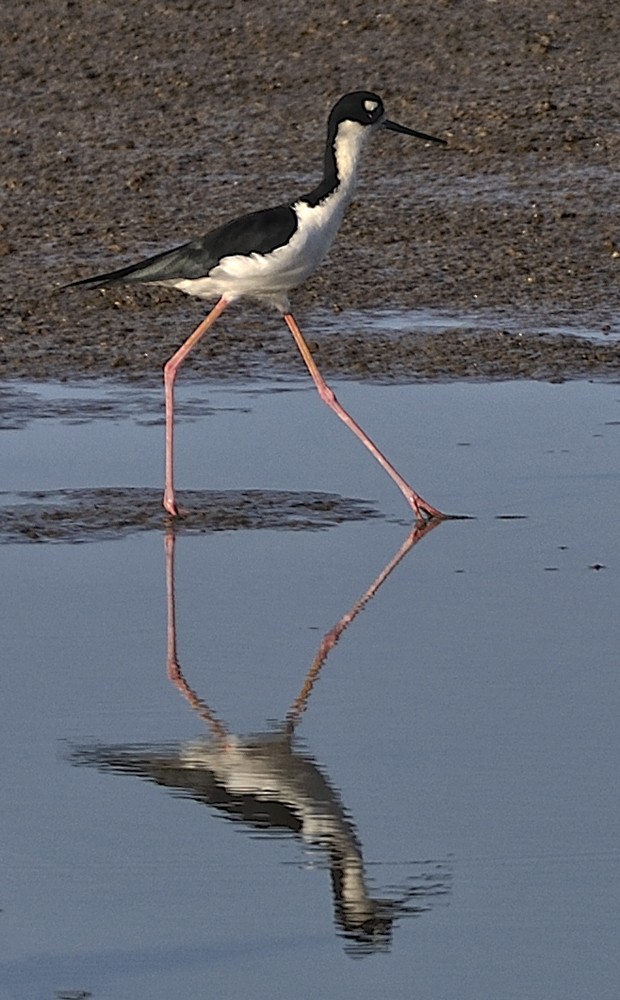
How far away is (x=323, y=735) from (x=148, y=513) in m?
2.02

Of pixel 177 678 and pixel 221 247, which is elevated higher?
pixel 221 247

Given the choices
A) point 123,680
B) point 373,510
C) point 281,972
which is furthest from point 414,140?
point 281,972

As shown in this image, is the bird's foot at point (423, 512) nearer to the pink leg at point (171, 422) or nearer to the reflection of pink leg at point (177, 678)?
the pink leg at point (171, 422)

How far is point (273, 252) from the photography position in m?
6.81

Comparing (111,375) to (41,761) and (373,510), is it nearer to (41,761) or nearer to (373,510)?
(373,510)

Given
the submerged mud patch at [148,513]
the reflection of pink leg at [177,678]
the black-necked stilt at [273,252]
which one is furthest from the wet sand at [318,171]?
the reflection of pink leg at [177,678]

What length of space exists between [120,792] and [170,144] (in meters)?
7.26

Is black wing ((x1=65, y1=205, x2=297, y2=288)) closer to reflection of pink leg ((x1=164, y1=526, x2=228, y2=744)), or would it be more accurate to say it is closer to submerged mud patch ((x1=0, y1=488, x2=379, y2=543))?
submerged mud patch ((x1=0, y1=488, x2=379, y2=543))

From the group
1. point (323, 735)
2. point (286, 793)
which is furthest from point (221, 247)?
point (286, 793)

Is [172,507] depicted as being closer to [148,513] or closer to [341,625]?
[148,513]

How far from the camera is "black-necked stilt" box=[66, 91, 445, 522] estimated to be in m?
6.82

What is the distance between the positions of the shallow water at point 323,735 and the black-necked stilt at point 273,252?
45 centimetres

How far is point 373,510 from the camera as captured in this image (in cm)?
652

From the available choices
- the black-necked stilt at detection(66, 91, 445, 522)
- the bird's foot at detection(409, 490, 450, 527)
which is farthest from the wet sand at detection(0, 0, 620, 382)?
the bird's foot at detection(409, 490, 450, 527)
